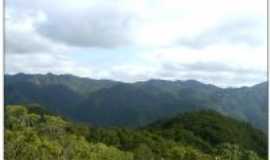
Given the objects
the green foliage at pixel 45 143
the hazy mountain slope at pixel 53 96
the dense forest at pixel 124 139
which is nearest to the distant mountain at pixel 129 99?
the hazy mountain slope at pixel 53 96

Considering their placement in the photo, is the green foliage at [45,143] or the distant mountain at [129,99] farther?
the distant mountain at [129,99]

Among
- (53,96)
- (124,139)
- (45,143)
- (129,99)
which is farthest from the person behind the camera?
(129,99)

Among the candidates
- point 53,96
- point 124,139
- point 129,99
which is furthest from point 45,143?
point 129,99

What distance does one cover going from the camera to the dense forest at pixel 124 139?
680cm

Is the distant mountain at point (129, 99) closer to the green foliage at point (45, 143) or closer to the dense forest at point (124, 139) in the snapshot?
the dense forest at point (124, 139)

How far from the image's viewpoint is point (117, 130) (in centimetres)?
1146

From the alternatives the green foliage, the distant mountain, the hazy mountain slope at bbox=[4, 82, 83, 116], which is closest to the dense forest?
the green foliage

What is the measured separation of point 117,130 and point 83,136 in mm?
1942

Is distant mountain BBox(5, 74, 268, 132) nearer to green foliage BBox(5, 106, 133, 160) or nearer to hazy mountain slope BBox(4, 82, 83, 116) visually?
hazy mountain slope BBox(4, 82, 83, 116)

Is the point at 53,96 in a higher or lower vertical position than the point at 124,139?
higher

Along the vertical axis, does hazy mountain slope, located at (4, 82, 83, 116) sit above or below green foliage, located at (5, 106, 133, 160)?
above

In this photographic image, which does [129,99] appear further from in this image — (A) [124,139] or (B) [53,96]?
(A) [124,139]

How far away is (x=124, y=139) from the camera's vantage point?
1077 cm

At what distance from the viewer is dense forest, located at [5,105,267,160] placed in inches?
268
